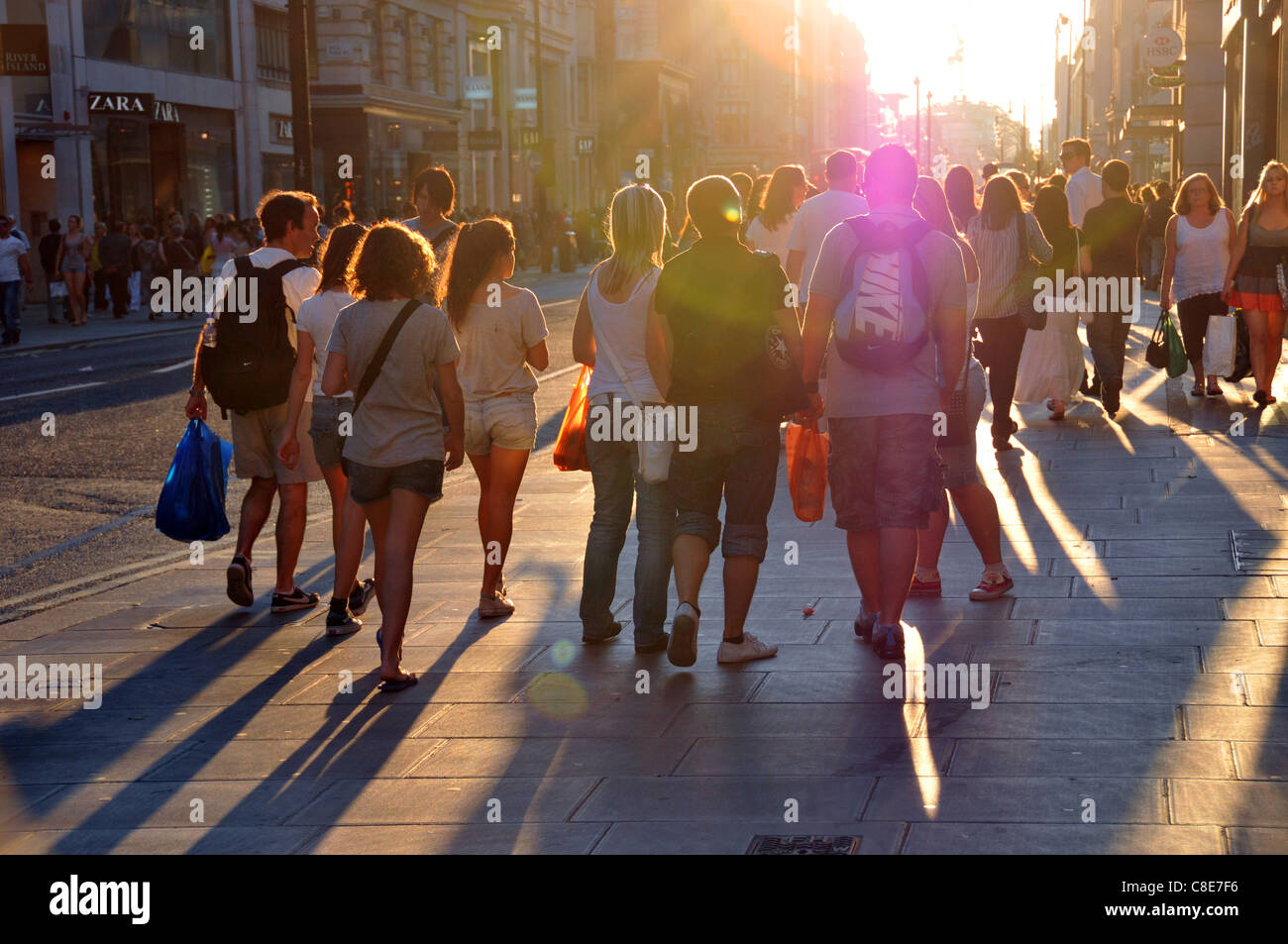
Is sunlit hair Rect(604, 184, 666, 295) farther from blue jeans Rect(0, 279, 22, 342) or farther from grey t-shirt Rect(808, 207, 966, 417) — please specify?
blue jeans Rect(0, 279, 22, 342)

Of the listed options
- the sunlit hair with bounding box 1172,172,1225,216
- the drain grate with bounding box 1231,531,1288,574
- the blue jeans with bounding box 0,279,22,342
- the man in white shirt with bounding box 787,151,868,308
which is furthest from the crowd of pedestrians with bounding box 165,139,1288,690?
the blue jeans with bounding box 0,279,22,342

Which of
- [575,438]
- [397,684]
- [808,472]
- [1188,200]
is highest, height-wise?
[1188,200]

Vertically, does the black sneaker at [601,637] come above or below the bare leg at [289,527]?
below

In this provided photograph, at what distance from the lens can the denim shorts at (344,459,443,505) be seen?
6.50 meters

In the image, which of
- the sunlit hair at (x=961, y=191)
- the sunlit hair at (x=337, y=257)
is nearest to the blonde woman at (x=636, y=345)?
the sunlit hair at (x=337, y=257)

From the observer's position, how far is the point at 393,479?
6.53 m

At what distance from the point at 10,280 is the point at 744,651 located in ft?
67.7

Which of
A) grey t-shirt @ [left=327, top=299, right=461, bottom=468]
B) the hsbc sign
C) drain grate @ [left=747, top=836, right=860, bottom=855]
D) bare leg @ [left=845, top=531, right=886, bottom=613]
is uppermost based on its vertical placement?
the hsbc sign

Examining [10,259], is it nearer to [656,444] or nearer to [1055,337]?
[1055,337]

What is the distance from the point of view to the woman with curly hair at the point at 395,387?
646 centimetres

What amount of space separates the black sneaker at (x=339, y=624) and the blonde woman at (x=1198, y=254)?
820 cm

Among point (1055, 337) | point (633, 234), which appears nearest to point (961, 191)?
point (1055, 337)

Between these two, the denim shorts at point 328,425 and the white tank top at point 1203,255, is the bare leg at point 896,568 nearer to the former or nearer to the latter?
the denim shorts at point 328,425

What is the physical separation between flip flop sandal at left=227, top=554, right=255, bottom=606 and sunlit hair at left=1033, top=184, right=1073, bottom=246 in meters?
7.01
